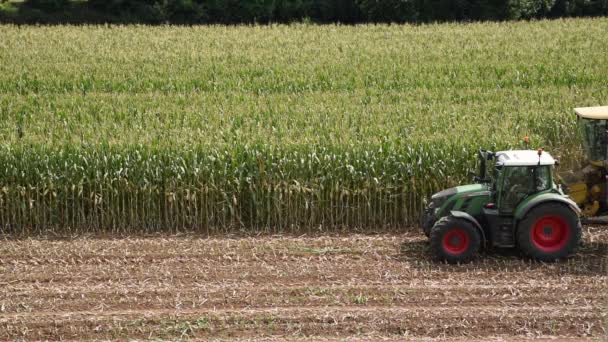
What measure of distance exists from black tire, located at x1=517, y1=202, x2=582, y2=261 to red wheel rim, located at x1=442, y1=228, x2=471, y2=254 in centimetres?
77

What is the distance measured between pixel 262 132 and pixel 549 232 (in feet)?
18.7

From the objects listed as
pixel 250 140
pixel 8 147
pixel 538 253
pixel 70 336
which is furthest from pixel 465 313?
pixel 8 147

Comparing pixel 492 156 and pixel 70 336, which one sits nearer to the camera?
pixel 70 336

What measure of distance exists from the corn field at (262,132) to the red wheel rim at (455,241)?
232cm

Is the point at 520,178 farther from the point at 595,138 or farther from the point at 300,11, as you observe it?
the point at 300,11

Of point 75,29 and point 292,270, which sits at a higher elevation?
point 75,29

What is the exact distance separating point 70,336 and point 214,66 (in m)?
15.3

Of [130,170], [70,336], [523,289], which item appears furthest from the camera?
[130,170]

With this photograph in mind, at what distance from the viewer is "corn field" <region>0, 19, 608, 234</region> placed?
669 inches

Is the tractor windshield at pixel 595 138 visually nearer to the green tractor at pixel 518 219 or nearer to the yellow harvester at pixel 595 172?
the yellow harvester at pixel 595 172

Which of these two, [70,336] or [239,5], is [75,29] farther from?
[70,336]

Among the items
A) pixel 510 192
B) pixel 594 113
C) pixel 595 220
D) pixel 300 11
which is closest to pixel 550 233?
pixel 510 192

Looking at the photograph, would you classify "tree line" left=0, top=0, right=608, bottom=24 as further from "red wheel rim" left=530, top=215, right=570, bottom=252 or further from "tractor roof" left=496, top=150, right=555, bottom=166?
"red wheel rim" left=530, top=215, right=570, bottom=252

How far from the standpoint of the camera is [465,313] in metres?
13.0
